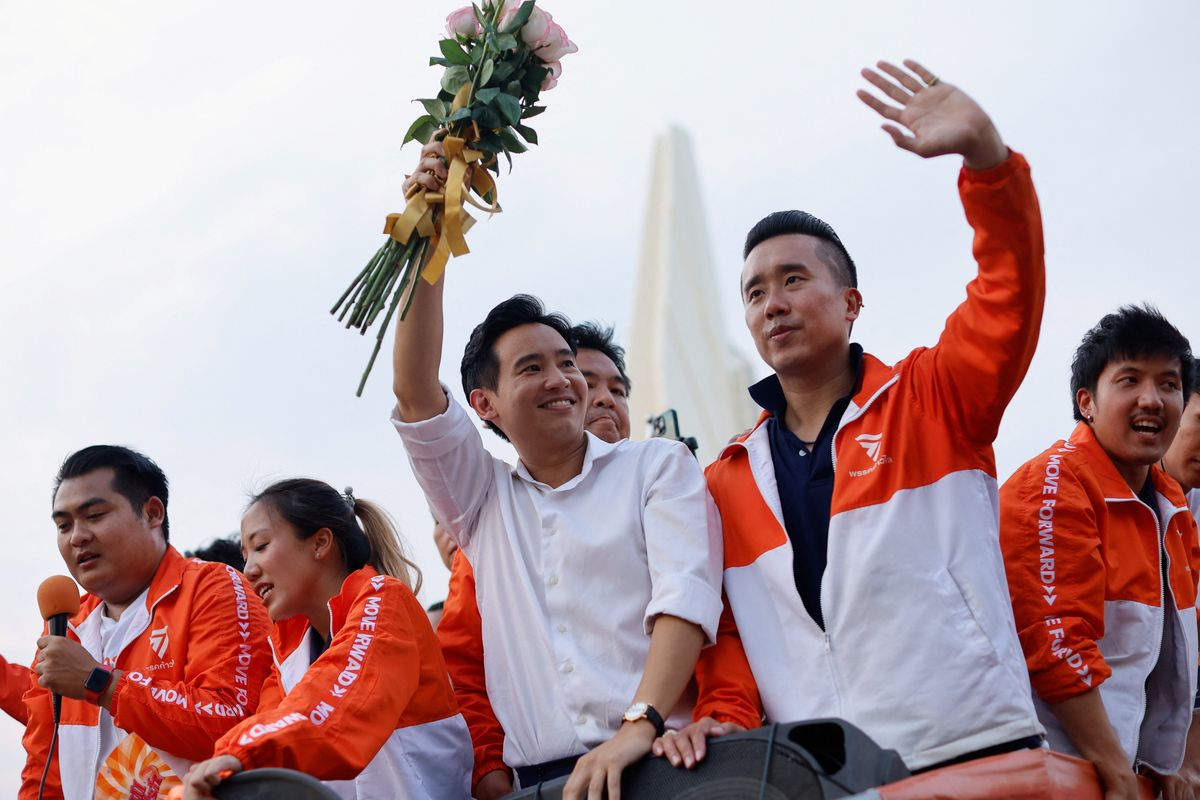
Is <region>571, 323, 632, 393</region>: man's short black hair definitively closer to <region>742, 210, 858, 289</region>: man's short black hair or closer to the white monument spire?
<region>742, 210, 858, 289</region>: man's short black hair

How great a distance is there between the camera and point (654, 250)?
23.6 m

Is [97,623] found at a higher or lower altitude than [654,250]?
lower

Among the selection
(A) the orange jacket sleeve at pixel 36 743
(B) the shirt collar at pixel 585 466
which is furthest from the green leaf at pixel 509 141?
(A) the orange jacket sleeve at pixel 36 743

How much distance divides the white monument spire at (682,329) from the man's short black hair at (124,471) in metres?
13.2

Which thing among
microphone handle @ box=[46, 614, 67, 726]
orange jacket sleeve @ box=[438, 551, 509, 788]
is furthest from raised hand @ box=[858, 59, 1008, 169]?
microphone handle @ box=[46, 614, 67, 726]

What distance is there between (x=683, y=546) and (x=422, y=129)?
4.21 ft

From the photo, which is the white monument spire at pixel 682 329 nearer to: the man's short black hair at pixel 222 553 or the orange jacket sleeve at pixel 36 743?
the man's short black hair at pixel 222 553

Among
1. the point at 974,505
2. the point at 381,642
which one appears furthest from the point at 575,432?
the point at 974,505

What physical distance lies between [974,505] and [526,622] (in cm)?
111

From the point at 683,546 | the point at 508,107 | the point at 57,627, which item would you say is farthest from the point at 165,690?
the point at 508,107

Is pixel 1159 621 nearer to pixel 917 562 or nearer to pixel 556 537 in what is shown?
pixel 917 562

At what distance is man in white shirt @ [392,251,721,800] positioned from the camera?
10.2ft

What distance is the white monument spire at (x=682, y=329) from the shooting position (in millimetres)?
20125

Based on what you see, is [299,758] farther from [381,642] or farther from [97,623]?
[97,623]
